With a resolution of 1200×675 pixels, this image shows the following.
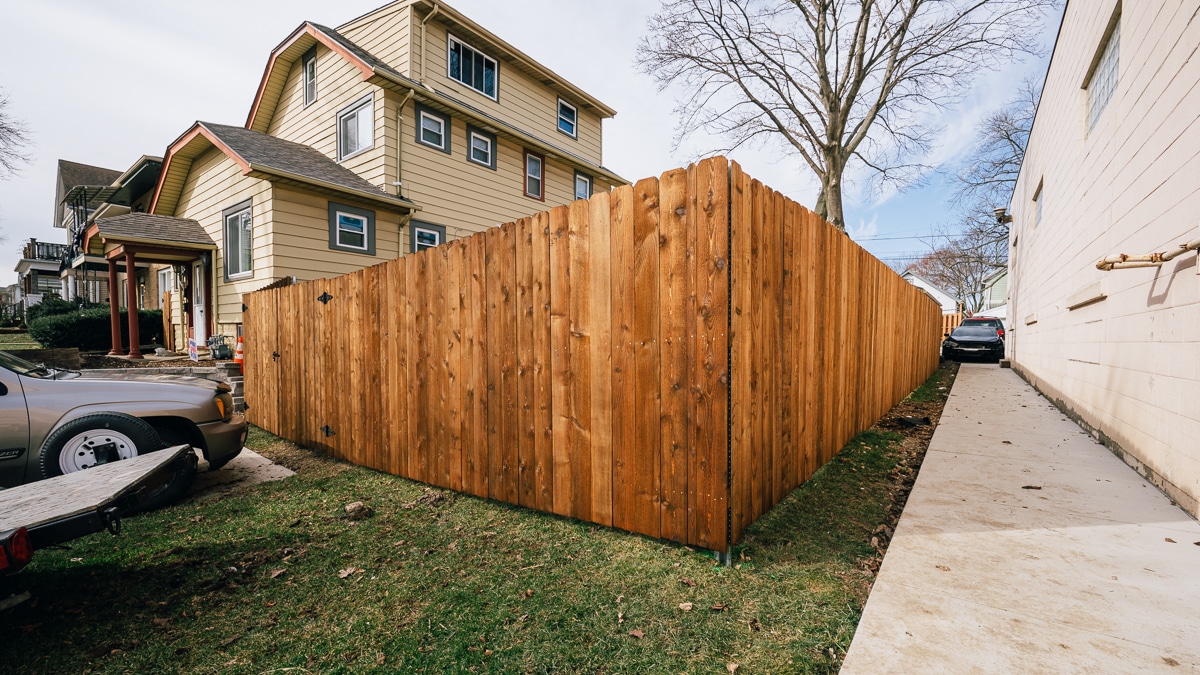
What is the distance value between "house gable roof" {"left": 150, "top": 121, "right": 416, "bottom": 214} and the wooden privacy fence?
5891 millimetres

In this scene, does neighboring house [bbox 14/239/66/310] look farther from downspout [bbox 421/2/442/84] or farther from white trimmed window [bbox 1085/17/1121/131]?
white trimmed window [bbox 1085/17/1121/131]

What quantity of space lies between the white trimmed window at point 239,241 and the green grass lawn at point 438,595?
8333 millimetres

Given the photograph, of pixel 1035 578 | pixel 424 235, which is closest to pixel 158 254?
pixel 424 235

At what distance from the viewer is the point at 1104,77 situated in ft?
17.8

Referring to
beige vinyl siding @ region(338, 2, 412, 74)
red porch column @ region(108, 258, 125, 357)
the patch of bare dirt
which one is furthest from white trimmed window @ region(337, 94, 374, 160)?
the patch of bare dirt

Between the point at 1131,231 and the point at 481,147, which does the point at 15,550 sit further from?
the point at 481,147

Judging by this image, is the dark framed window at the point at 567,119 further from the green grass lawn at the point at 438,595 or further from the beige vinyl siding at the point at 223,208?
the green grass lawn at the point at 438,595

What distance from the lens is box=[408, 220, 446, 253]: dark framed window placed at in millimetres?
11203

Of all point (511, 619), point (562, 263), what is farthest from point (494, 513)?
point (562, 263)

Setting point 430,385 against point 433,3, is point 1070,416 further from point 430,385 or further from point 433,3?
point 433,3

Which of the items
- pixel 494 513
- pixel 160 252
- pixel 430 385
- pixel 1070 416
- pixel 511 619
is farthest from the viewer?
pixel 160 252

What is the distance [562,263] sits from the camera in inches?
117

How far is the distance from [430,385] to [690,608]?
2.63 meters

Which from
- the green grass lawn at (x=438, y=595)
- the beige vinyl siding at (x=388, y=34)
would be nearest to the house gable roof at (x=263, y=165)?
the beige vinyl siding at (x=388, y=34)
